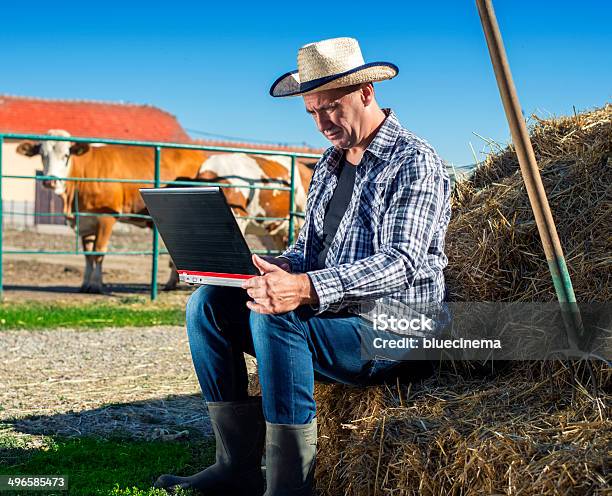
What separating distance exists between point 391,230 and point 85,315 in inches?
212

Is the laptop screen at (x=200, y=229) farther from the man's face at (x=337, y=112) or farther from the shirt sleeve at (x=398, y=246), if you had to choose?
the man's face at (x=337, y=112)

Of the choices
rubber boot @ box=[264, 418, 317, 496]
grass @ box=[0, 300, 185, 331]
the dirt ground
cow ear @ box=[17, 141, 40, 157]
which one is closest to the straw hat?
rubber boot @ box=[264, 418, 317, 496]

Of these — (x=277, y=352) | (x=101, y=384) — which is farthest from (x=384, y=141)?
(x=101, y=384)

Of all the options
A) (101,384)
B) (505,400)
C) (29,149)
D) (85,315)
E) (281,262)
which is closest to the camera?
(505,400)

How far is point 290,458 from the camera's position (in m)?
2.39

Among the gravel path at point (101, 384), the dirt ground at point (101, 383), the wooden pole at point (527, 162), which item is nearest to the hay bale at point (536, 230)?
the wooden pole at point (527, 162)

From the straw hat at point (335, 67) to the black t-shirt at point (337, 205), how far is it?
31cm

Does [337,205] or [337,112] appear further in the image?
[337,205]

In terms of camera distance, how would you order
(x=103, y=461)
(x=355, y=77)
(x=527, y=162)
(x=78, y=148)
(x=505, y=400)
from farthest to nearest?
1. (x=78, y=148)
2. (x=103, y=461)
3. (x=355, y=77)
4. (x=505, y=400)
5. (x=527, y=162)

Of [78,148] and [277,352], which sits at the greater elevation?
[78,148]

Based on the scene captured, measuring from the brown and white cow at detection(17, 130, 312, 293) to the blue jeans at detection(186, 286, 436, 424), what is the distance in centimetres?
682

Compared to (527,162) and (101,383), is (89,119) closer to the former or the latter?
(101,383)

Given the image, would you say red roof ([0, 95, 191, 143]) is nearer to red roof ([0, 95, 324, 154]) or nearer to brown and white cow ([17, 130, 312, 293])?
red roof ([0, 95, 324, 154])

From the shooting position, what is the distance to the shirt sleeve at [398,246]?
2322 mm
